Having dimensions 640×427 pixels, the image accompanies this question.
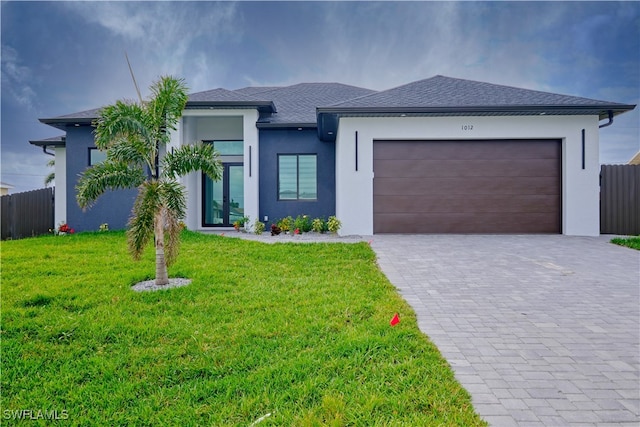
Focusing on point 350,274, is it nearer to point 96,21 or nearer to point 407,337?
point 407,337

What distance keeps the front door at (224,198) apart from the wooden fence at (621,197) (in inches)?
442

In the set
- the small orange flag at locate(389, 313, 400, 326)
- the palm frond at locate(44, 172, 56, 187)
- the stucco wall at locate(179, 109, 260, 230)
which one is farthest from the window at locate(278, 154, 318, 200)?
the palm frond at locate(44, 172, 56, 187)

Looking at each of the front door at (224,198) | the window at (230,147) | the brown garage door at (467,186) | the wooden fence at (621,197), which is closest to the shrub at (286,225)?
the front door at (224,198)

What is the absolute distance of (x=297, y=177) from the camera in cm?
1135

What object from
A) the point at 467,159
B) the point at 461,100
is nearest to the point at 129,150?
the point at 461,100

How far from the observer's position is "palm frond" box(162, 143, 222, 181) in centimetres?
482

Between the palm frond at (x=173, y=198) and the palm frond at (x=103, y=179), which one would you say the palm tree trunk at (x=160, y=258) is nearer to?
the palm frond at (x=173, y=198)

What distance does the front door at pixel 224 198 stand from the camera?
38.6ft

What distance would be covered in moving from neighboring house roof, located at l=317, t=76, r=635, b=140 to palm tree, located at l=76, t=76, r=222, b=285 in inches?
178

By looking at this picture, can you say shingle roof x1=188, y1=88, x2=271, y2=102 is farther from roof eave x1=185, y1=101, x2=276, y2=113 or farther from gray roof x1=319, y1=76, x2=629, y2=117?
gray roof x1=319, y1=76, x2=629, y2=117

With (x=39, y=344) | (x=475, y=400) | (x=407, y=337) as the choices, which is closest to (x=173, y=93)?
(x=39, y=344)

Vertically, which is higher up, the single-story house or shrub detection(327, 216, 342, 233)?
the single-story house

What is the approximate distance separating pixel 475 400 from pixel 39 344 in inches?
149

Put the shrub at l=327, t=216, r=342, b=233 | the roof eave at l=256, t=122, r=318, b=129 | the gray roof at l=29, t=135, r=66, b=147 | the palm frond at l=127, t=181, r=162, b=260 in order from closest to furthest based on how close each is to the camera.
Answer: the palm frond at l=127, t=181, r=162, b=260, the shrub at l=327, t=216, r=342, b=233, the roof eave at l=256, t=122, r=318, b=129, the gray roof at l=29, t=135, r=66, b=147
